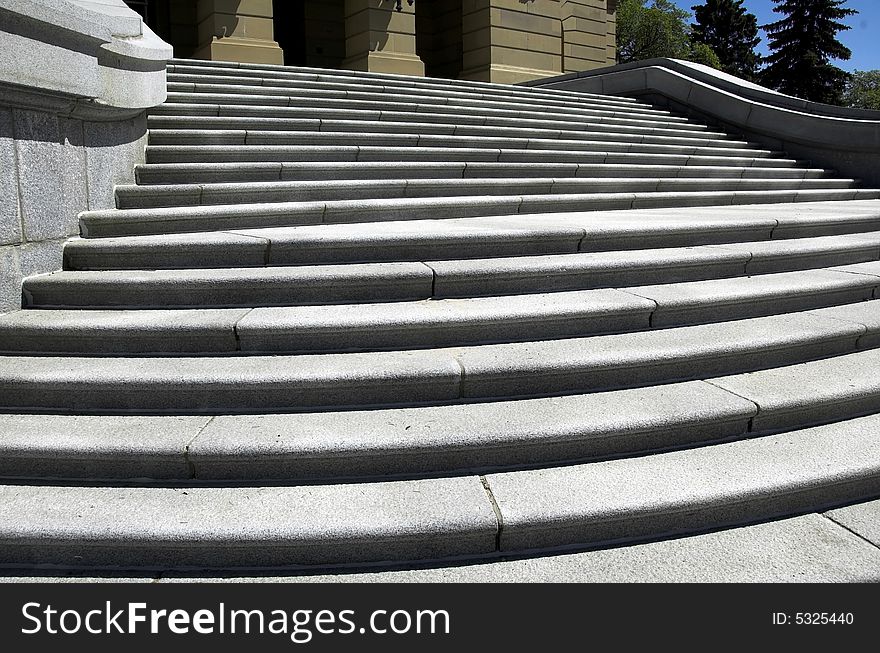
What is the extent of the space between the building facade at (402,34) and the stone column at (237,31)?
0.02 m

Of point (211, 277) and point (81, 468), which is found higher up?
point (211, 277)

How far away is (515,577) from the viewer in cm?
245

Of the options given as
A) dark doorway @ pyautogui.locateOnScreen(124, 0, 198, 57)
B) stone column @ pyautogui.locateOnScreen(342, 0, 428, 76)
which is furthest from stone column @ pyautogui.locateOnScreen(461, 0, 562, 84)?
dark doorway @ pyautogui.locateOnScreen(124, 0, 198, 57)

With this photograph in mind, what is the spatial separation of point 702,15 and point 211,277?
2169 inches

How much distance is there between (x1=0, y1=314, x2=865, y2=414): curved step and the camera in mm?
3137

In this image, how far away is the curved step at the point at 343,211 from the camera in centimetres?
464

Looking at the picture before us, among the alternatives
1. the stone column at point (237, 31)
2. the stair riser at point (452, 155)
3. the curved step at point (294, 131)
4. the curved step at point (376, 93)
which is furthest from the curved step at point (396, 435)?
the stone column at point (237, 31)

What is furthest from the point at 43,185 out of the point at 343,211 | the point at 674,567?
the point at 674,567

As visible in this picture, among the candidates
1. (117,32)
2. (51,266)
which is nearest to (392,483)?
(51,266)

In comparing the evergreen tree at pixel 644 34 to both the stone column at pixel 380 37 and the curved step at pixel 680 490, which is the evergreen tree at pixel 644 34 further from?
the curved step at pixel 680 490

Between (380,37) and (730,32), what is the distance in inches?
1611

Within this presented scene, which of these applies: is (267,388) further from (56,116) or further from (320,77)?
(320,77)
